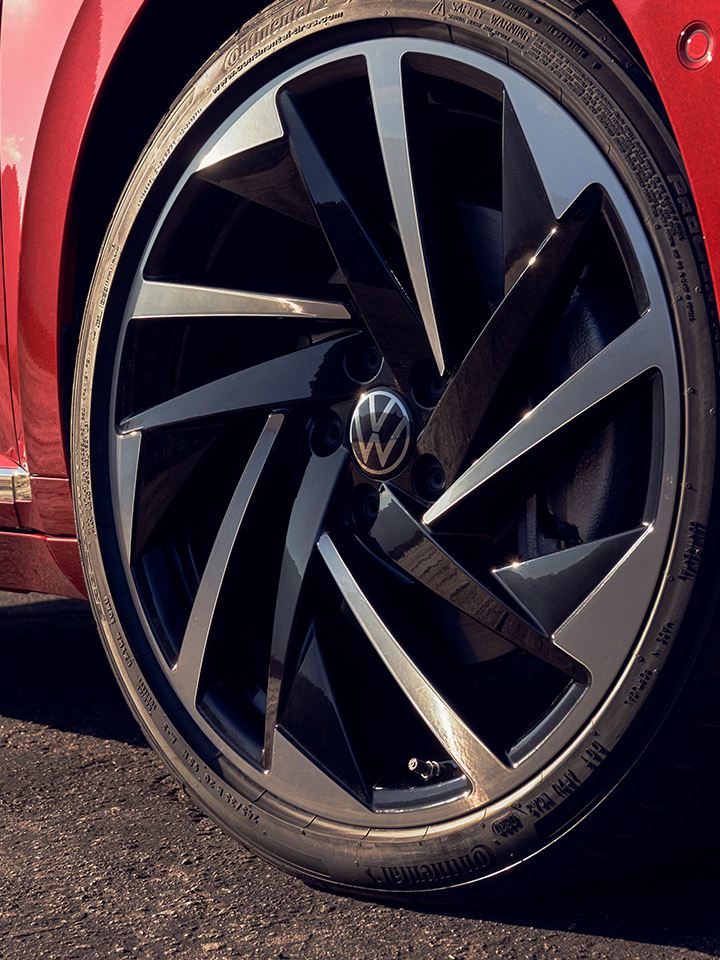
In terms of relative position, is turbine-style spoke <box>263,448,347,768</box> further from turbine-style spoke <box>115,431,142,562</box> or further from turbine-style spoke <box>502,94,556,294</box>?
turbine-style spoke <box>502,94,556,294</box>

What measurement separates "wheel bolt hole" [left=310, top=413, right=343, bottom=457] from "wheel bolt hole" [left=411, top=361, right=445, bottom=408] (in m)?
0.15

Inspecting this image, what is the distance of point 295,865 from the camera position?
1566 millimetres

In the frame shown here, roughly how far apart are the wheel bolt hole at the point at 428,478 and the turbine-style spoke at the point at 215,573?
0.24 meters

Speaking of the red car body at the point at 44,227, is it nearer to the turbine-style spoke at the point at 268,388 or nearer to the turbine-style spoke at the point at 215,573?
the turbine-style spoke at the point at 268,388

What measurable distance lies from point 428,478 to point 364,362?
20 cm

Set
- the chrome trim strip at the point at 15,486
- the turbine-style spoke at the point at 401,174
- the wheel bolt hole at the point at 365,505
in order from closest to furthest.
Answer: the turbine-style spoke at the point at 401,174, the wheel bolt hole at the point at 365,505, the chrome trim strip at the point at 15,486

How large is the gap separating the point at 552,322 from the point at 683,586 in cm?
34

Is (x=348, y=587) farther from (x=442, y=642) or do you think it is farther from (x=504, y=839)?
(x=504, y=839)

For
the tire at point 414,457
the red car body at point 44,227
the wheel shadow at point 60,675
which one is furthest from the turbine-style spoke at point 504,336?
the wheel shadow at point 60,675

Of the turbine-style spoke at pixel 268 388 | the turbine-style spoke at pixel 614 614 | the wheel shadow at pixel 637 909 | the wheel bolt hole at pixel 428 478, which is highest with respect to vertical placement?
the turbine-style spoke at pixel 268 388

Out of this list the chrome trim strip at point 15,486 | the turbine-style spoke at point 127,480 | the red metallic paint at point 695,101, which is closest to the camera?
the red metallic paint at point 695,101

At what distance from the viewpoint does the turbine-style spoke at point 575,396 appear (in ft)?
4.27

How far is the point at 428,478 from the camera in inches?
61.1

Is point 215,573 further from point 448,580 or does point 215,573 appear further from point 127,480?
point 448,580
